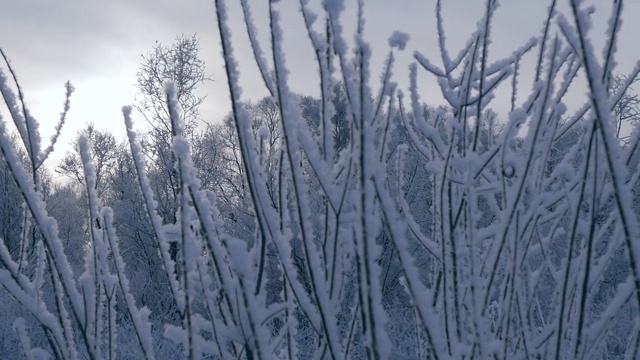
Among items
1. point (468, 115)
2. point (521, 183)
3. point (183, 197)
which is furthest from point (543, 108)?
point (183, 197)

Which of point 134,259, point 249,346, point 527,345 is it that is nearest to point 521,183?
point 527,345

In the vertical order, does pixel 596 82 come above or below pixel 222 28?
below

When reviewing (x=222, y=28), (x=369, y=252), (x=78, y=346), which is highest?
(x=222, y=28)

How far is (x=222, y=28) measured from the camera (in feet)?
2.91

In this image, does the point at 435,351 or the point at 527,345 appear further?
the point at 527,345

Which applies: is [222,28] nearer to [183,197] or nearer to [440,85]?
[183,197]

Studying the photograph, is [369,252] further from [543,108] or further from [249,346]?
[543,108]

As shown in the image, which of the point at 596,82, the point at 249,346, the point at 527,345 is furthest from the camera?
the point at 527,345

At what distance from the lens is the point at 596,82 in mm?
769

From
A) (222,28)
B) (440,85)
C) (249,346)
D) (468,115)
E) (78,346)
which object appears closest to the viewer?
(222,28)

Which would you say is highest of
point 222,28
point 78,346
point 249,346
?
point 222,28

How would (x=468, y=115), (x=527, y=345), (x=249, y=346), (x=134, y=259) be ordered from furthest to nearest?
(x=134, y=259) < (x=468, y=115) < (x=527, y=345) < (x=249, y=346)

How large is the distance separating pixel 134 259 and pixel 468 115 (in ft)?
50.4

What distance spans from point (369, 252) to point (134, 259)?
616 inches
